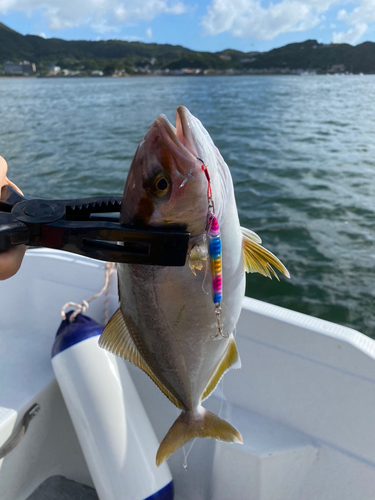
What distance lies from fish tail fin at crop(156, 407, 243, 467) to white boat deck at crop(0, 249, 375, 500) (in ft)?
2.40

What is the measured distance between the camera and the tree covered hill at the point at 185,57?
84.9 meters

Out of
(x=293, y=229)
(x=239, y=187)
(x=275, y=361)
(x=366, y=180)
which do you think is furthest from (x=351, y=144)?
(x=275, y=361)

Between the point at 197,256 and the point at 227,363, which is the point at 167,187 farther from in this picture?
the point at 227,363

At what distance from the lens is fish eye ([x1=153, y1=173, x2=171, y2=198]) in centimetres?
125

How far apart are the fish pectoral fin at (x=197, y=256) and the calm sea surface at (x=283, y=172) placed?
4549 mm

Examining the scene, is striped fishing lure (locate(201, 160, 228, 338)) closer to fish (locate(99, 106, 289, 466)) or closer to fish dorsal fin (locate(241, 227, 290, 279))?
fish (locate(99, 106, 289, 466))

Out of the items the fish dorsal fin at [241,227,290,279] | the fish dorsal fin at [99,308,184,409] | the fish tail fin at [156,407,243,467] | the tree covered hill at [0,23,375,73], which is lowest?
the fish tail fin at [156,407,243,467]

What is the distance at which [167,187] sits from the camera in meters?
1.25

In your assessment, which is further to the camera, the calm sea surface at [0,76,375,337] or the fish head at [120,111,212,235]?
the calm sea surface at [0,76,375,337]

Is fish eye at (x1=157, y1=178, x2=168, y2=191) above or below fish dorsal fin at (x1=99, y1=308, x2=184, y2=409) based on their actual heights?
above

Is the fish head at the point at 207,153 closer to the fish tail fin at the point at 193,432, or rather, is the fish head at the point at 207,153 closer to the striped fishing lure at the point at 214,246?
the striped fishing lure at the point at 214,246

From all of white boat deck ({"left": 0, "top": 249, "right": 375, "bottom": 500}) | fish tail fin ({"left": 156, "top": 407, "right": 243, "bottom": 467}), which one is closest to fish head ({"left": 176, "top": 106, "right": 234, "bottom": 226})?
fish tail fin ({"left": 156, "top": 407, "right": 243, "bottom": 467})

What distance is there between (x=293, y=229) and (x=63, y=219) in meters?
6.80

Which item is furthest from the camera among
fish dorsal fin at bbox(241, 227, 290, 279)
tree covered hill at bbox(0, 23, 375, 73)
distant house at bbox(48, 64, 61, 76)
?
tree covered hill at bbox(0, 23, 375, 73)
